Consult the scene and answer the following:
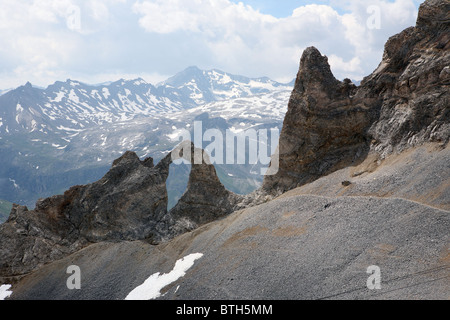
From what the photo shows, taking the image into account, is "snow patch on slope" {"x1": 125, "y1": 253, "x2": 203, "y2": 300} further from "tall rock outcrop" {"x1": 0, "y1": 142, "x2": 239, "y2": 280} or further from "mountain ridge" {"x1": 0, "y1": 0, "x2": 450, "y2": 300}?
"tall rock outcrop" {"x1": 0, "y1": 142, "x2": 239, "y2": 280}

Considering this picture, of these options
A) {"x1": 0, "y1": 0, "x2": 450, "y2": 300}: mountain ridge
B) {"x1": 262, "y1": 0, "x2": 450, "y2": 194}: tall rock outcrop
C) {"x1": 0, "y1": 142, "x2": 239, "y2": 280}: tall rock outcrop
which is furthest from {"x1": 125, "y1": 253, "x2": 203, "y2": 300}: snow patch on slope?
{"x1": 262, "y1": 0, "x2": 450, "y2": 194}: tall rock outcrop

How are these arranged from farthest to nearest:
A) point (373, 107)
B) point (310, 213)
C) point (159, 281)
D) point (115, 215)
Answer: point (115, 215)
point (373, 107)
point (159, 281)
point (310, 213)

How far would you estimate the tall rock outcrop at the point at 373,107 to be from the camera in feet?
112

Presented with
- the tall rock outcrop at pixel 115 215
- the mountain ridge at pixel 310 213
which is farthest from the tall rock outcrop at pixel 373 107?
the tall rock outcrop at pixel 115 215

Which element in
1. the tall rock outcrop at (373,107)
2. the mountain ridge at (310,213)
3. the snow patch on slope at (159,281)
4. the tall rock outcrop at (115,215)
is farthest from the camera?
the tall rock outcrop at (115,215)

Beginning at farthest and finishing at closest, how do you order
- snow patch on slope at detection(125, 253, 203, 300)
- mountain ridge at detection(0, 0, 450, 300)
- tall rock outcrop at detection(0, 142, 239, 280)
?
tall rock outcrop at detection(0, 142, 239, 280), snow patch on slope at detection(125, 253, 203, 300), mountain ridge at detection(0, 0, 450, 300)

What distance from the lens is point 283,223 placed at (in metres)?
34.0

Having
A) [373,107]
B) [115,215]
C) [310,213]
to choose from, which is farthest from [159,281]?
[373,107]

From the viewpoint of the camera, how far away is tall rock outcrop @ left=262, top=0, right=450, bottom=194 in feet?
112

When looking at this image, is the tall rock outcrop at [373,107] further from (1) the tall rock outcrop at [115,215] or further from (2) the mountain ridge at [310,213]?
(1) the tall rock outcrop at [115,215]

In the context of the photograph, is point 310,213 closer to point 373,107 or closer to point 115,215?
point 373,107

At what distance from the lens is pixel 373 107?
39.6 metres
